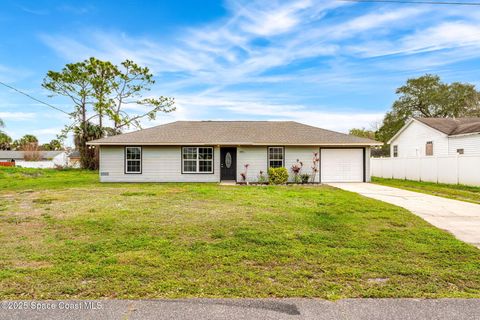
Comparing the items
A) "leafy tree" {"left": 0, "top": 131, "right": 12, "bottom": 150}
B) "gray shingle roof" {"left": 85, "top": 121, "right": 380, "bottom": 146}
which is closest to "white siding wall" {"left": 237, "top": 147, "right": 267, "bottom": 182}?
"gray shingle roof" {"left": 85, "top": 121, "right": 380, "bottom": 146}

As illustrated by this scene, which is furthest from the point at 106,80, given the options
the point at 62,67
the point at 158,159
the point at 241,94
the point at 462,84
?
the point at 462,84

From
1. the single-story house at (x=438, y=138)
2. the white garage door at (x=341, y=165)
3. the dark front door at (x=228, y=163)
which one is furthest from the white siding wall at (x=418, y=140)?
the dark front door at (x=228, y=163)

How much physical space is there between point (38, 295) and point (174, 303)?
1.45 metres

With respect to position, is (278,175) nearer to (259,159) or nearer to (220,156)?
(259,159)

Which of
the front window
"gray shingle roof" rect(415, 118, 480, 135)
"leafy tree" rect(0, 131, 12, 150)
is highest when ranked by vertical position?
"leafy tree" rect(0, 131, 12, 150)

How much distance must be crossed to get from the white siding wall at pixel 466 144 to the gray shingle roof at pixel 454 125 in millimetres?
380

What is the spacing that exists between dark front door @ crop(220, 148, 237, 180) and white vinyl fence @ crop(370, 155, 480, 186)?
35.7ft

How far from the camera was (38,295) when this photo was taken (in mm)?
3043

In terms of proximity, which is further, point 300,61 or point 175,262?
point 300,61

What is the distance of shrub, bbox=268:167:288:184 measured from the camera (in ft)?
49.7

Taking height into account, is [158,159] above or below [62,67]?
below

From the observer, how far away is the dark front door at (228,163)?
16.0 meters

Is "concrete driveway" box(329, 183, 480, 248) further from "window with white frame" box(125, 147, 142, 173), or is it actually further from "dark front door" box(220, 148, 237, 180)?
"window with white frame" box(125, 147, 142, 173)

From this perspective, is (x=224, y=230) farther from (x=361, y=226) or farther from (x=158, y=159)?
(x=158, y=159)
